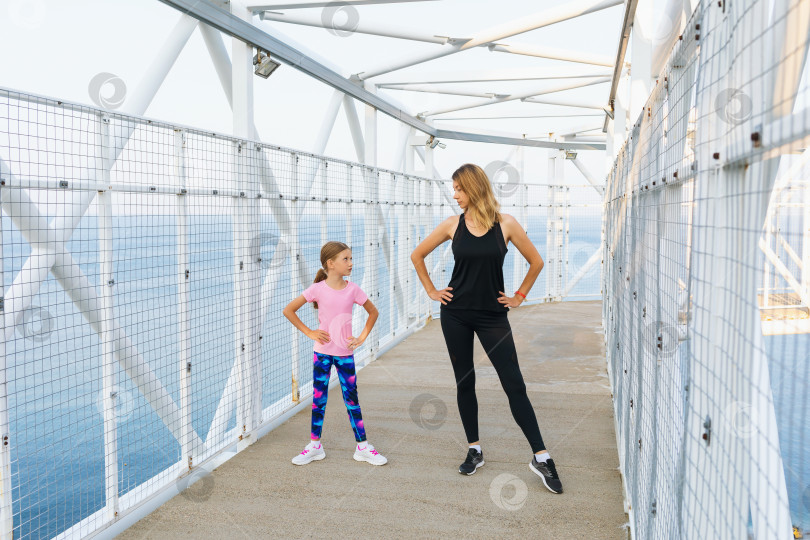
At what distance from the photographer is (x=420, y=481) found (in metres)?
4.65

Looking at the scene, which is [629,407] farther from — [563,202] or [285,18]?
[563,202]

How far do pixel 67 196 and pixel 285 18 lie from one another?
170 inches

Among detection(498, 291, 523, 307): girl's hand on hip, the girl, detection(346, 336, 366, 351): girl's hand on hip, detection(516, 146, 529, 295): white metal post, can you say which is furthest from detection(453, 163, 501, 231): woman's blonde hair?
detection(516, 146, 529, 295): white metal post

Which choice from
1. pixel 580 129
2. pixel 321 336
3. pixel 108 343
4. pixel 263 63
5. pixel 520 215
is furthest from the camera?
pixel 580 129

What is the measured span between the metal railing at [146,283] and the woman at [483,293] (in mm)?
1626

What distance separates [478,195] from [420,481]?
201cm

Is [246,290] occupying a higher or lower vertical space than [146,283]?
lower

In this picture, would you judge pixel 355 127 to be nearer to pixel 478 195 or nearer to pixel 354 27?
pixel 354 27

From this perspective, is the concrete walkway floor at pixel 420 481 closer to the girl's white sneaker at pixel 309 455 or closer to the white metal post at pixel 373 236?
the girl's white sneaker at pixel 309 455

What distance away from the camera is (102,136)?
12.1 feet

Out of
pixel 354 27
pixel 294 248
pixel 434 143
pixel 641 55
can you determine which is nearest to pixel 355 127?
pixel 354 27

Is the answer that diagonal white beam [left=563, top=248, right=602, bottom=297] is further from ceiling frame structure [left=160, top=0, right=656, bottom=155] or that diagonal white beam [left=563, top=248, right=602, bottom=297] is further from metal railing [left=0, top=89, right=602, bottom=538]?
metal railing [left=0, top=89, right=602, bottom=538]

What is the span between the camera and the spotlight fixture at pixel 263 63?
6461 millimetres

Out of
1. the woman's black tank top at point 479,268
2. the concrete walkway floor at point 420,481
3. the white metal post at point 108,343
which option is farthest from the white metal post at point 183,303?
the woman's black tank top at point 479,268
